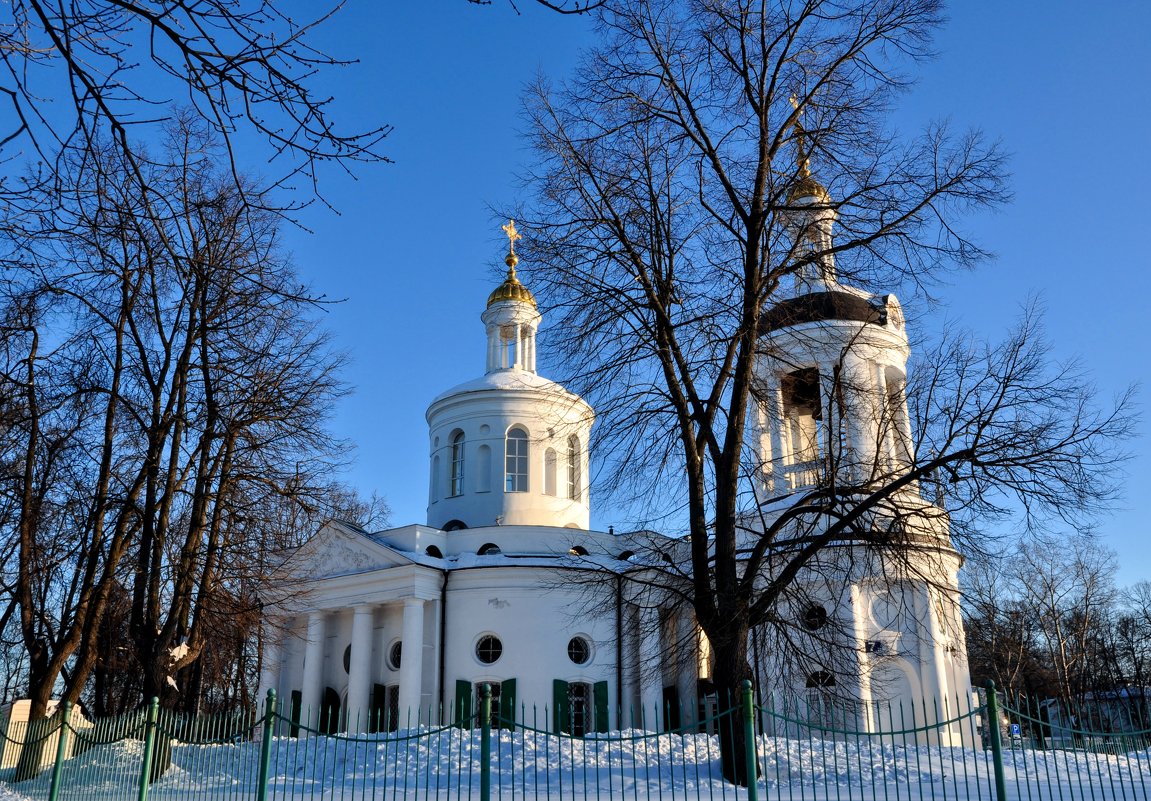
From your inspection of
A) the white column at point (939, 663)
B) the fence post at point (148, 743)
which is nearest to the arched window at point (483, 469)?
the white column at point (939, 663)

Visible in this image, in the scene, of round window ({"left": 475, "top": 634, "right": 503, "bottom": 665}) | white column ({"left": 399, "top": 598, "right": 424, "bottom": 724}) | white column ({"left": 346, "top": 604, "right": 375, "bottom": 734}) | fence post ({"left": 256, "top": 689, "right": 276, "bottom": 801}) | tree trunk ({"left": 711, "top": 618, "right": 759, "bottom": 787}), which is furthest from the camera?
round window ({"left": 475, "top": 634, "right": 503, "bottom": 665})

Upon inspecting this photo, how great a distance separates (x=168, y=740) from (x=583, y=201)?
9558 mm

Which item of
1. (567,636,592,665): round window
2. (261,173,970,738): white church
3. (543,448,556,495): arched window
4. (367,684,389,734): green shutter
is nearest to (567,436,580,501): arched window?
(261,173,970,738): white church

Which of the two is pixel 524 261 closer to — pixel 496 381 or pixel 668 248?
pixel 668 248

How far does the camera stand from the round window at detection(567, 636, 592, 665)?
2694cm

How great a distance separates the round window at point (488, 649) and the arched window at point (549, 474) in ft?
18.7

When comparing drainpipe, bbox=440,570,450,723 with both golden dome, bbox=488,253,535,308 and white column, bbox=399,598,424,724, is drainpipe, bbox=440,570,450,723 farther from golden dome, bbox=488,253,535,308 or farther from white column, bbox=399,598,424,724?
golden dome, bbox=488,253,535,308

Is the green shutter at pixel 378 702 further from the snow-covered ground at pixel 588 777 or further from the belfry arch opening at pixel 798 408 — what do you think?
the belfry arch opening at pixel 798 408

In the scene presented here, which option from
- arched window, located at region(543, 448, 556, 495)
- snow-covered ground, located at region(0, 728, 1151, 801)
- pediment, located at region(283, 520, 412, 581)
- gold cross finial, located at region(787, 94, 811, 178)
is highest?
gold cross finial, located at region(787, 94, 811, 178)

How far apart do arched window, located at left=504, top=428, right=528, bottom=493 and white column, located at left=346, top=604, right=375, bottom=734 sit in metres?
5.78

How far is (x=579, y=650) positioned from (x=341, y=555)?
745cm

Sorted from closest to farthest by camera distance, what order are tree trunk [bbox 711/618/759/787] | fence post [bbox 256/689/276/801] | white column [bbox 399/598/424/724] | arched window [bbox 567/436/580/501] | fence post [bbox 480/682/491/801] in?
fence post [bbox 480/682/491/801] < fence post [bbox 256/689/276/801] < tree trunk [bbox 711/618/759/787] < white column [bbox 399/598/424/724] < arched window [bbox 567/436/580/501]

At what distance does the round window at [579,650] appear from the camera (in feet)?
88.4

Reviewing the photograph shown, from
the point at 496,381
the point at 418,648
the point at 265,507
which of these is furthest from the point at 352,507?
the point at 265,507
